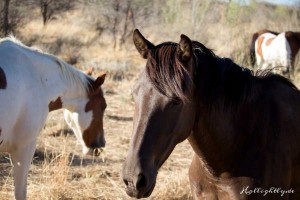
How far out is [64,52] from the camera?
1423 cm

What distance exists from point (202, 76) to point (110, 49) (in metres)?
15.1

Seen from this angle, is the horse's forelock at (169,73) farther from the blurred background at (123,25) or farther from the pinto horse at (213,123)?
the blurred background at (123,25)

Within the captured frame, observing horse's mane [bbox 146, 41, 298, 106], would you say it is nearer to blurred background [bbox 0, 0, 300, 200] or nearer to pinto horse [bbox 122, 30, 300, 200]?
pinto horse [bbox 122, 30, 300, 200]

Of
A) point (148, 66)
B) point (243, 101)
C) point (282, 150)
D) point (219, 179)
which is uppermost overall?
point (148, 66)

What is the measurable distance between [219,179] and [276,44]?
873 centimetres

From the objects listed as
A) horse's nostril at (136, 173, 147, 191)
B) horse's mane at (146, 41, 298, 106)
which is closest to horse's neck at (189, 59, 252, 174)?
horse's mane at (146, 41, 298, 106)

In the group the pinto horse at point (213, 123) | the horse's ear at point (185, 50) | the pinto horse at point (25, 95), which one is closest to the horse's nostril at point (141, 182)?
the pinto horse at point (213, 123)

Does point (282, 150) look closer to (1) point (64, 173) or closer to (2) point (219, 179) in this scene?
(2) point (219, 179)

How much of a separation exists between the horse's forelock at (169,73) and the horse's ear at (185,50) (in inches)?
1.1

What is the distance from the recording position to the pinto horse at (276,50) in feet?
31.9

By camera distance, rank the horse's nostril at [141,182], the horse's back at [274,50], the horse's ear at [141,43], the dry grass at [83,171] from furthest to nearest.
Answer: the horse's back at [274,50] → the dry grass at [83,171] → the horse's ear at [141,43] → the horse's nostril at [141,182]

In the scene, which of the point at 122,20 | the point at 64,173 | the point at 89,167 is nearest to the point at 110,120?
the point at 89,167

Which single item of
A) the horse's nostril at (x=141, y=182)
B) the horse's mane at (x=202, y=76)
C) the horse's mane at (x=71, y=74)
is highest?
the horse's mane at (x=202, y=76)

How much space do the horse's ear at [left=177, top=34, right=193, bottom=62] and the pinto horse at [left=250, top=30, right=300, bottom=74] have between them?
805cm
